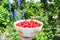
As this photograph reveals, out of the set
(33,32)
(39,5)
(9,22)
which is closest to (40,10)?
(39,5)

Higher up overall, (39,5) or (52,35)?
(39,5)

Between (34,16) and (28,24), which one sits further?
(34,16)

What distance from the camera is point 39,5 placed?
2.87 meters

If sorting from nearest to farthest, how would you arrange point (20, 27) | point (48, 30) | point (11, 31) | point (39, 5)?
1. point (20, 27)
2. point (11, 31)
3. point (48, 30)
4. point (39, 5)

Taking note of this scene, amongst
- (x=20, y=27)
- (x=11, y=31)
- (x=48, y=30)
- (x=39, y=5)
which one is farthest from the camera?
(x=39, y=5)

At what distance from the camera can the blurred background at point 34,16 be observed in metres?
2.26

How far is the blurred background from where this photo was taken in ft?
7.41

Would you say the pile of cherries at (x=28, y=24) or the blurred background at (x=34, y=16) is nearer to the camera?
the pile of cherries at (x=28, y=24)

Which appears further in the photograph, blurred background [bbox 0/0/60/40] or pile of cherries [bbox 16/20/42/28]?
blurred background [bbox 0/0/60/40]

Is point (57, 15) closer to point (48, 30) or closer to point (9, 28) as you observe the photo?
point (48, 30)

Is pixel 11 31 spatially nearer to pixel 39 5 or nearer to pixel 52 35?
pixel 52 35

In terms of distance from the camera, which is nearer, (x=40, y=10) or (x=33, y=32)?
(x=33, y=32)

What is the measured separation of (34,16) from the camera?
253 centimetres

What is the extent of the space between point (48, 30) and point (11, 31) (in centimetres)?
47
